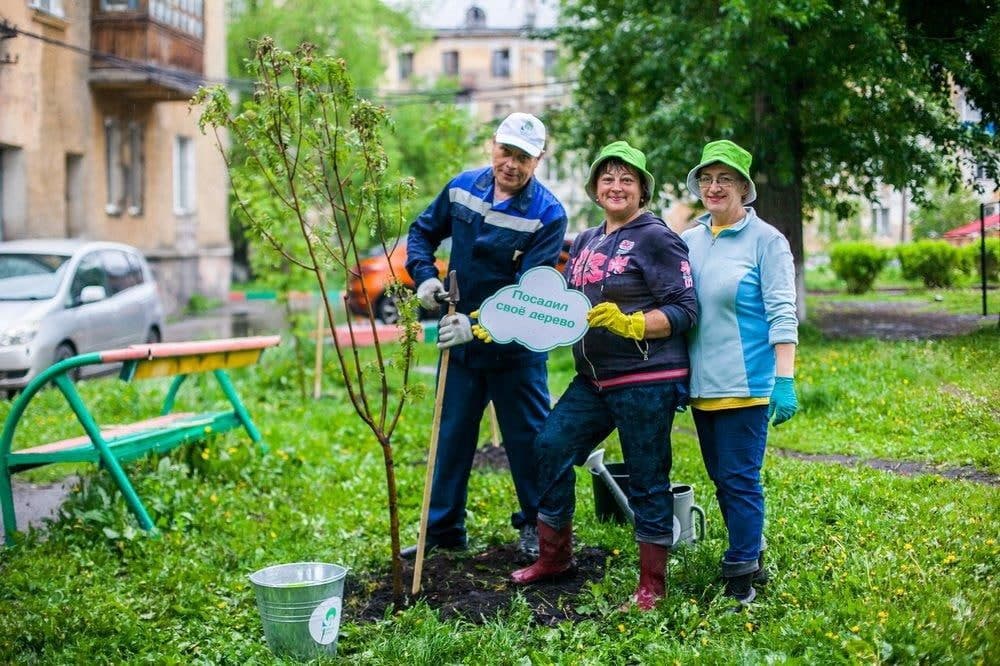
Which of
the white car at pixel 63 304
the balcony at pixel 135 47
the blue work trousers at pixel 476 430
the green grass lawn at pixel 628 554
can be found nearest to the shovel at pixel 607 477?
the green grass lawn at pixel 628 554

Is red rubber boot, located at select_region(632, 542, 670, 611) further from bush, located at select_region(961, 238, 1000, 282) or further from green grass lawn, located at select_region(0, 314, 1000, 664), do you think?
bush, located at select_region(961, 238, 1000, 282)

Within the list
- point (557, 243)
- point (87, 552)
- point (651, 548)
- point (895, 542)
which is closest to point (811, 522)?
point (895, 542)

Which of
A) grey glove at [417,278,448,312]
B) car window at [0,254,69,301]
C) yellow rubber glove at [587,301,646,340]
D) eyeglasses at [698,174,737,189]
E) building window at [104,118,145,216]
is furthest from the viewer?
building window at [104,118,145,216]

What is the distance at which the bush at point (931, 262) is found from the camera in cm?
586

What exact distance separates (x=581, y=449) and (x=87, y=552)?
8.16 feet

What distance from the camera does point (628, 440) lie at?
455cm

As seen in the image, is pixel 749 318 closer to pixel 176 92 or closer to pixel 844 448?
pixel 844 448

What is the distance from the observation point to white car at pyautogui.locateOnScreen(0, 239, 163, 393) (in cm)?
1134

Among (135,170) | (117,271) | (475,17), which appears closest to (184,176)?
(135,170)

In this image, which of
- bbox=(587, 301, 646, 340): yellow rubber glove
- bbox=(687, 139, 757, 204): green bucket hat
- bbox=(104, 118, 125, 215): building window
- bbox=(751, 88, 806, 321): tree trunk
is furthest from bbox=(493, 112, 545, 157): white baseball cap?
bbox=(104, 118, 125, 215): building window

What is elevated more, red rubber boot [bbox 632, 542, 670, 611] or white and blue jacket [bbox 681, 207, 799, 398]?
white and blue jacket [bbox 681, 207, 799, 398]

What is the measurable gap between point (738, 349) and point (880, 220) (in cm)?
723

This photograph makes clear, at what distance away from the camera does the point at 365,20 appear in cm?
3678

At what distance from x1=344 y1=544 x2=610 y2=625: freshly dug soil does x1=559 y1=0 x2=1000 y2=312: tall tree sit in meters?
3.01
